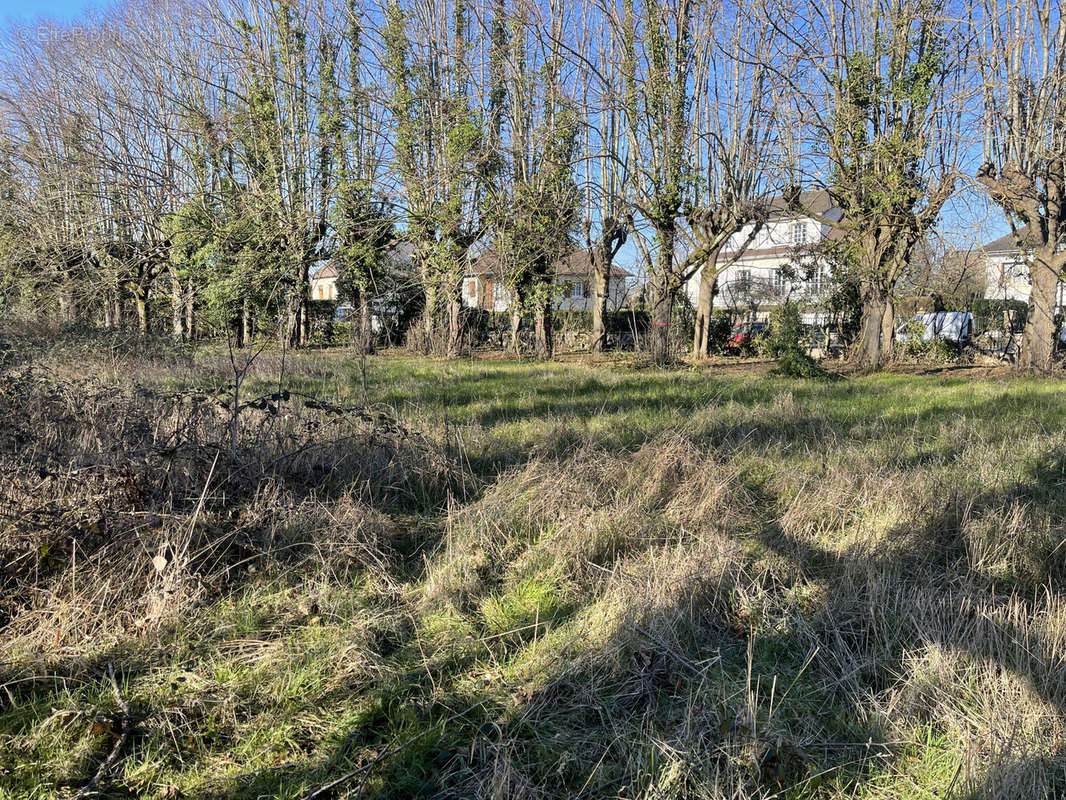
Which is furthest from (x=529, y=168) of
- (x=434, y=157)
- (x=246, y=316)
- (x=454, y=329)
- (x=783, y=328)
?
(x=783, y=328)

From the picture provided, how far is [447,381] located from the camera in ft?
37.4

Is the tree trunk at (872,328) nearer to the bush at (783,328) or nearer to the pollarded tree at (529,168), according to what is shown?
→ the bush at (783,328)

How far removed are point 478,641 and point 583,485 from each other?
174 cm

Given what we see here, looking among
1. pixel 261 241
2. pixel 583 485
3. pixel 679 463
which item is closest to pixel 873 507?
pixel 679 463

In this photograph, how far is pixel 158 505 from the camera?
3580 mm

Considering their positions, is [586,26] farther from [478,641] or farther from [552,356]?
[478,641]

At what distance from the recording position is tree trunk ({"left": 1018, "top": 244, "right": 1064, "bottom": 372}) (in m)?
13.2

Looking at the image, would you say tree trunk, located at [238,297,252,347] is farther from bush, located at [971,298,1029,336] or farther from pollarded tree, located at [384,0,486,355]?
bush, located at [971,298,1029,336]

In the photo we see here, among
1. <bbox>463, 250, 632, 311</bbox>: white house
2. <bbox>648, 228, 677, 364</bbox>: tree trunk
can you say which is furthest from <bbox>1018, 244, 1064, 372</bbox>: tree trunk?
<bbox>463, 250, 632, 311</bbox>: white house

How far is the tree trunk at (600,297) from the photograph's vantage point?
1809 cm

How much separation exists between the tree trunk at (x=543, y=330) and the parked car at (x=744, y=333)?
513 cm

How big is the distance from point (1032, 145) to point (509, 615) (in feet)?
46.9

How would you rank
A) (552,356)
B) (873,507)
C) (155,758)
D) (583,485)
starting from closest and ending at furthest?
1. (155,758)
2. (873,507)
3. (583,485)
4. (552,356)

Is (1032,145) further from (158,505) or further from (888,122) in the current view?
(158,505)
